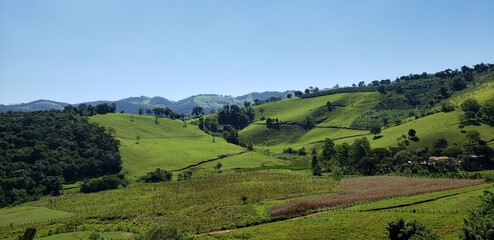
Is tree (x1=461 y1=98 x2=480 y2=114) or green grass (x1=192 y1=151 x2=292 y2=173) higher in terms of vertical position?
tree (x1=461 y1=98 x2=480 y2=114)

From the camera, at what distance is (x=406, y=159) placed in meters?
126

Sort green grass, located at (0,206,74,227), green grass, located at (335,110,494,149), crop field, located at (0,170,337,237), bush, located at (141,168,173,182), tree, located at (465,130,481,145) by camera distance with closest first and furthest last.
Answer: crop field, located at (0,170,337,237), green grass, located at (0,206,74,227), tree, located at (465,130,481,145), bush, located at (141,168,173,182), green grass, located at (335,110,494,149)

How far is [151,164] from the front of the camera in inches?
6585

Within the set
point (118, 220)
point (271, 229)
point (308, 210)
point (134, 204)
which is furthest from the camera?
point (134, 204)

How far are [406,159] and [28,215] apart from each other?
115 meters

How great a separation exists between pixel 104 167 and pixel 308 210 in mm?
108161

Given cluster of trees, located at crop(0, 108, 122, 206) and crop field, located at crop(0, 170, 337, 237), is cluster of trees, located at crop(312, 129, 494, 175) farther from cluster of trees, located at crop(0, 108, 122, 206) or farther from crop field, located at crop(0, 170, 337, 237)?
cluster of trees, located at crop(0, 108, 122, 206)

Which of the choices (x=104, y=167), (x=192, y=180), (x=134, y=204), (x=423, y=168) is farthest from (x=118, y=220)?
(x=423, y=168)

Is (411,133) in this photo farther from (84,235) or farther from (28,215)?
(28,215)

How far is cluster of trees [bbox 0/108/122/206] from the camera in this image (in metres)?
129

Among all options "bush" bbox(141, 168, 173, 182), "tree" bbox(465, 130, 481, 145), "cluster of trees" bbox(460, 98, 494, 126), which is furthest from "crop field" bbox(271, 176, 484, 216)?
"cluster of trees" bbox(460, 98, 494, 126)

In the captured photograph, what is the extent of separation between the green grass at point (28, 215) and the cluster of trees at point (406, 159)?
82169 mm

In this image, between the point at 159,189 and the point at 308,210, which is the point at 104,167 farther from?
the point at 308,210

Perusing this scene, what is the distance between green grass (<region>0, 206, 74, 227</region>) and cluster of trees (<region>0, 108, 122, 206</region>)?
1637 centimetres
